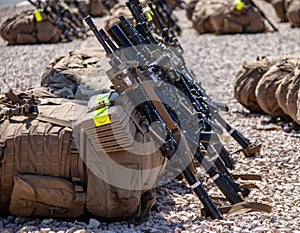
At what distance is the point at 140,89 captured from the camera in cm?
540

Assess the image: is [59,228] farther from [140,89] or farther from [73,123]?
[140,89]

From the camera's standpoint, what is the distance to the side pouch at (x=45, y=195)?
5.06m

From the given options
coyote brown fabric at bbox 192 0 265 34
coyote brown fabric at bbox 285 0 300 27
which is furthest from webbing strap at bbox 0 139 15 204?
coyote brown fabric at bbox 285 0 300 27

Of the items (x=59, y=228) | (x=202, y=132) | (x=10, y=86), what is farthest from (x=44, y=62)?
(x=59, y=228)

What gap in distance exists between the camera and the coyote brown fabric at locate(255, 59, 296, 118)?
29.9ft

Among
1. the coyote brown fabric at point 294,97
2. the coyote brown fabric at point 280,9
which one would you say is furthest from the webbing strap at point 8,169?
the coyote brown fabric at point 280,9

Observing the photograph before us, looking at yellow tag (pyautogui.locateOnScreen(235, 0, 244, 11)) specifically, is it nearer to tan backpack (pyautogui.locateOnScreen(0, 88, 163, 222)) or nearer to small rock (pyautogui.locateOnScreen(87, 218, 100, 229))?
tan backpack (pyautogui.locateOnScreen(0, 88, 163, 222))

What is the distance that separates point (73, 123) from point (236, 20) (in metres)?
13.3

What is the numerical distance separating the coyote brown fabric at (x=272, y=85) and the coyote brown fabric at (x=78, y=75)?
7.51 feet

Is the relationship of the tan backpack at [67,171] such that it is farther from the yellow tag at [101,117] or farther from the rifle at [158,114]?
the rifle at [158,114]

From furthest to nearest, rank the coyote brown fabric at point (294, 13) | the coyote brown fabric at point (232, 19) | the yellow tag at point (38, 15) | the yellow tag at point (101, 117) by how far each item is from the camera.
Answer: the coyote brown fabric at point (294, 13) < the coyote brown fabric at point (232, 19) < the yellow tag at point (38, 15) < the yellow tag at point (101, 117)

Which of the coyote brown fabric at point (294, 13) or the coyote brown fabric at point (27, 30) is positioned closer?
the coyote brown fabric at point (27, 30)

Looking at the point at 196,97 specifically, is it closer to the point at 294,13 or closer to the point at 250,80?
the point at 250,80

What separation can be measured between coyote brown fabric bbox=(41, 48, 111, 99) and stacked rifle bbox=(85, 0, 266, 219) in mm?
587
